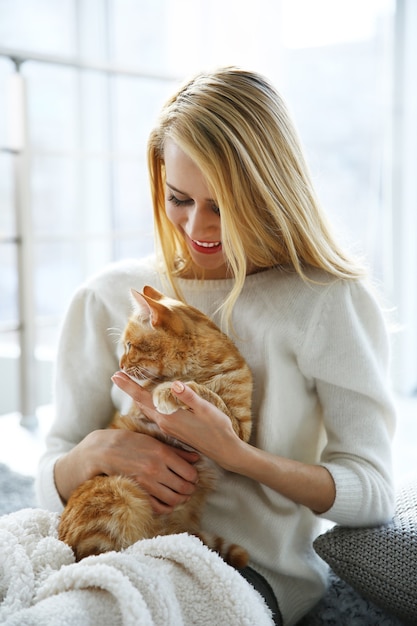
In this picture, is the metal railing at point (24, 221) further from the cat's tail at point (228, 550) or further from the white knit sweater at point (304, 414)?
the cat's tail at point (228, 550)

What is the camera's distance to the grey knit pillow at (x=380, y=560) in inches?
45.4

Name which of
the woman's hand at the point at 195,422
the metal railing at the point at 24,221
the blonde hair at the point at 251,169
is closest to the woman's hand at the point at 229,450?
the woman's hand at the point at 195,422

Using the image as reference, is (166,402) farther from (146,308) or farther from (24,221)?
(24,221)

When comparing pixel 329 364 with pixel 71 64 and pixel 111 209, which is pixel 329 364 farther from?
pixel 111 209

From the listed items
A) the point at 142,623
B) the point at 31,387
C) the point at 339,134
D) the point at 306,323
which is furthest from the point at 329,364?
the point at 339,134

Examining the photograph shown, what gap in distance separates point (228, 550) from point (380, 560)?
0.24m

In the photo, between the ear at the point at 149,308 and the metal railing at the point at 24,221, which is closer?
the ear at the point at 149,308

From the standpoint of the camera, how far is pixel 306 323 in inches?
48.6

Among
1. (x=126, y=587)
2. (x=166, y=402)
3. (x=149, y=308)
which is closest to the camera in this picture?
(x=126, y=587)

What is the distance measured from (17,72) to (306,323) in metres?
1.80

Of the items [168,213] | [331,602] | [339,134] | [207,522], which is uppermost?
[339,134]

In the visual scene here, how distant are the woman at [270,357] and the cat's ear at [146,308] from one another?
0.38ft

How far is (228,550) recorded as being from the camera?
3.88ft

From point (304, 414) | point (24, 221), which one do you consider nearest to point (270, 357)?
point (304, 414)
